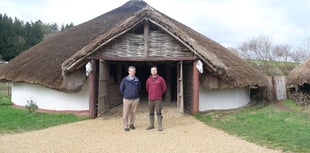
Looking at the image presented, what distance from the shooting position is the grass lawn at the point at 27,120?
352 inches

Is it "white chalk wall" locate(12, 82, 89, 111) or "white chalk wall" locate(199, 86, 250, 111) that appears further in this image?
"white chalk wall" locate(199, 86, 250, 111)

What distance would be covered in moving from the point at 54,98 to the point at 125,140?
5.24m

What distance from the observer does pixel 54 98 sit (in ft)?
36.6

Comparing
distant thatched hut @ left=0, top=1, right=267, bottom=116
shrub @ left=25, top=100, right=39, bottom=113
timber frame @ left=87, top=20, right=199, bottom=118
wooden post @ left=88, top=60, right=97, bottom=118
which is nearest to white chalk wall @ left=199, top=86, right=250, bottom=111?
distant thatched hut @ left=0, top=1, right=267, bottom=116

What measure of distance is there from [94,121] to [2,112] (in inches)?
172

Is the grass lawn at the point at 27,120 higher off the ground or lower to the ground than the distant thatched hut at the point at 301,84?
lower

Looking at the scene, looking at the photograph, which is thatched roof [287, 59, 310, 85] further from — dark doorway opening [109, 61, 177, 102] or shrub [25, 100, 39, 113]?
shrub [25, 100, 39, 113]

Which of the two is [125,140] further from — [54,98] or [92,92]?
[54,98]

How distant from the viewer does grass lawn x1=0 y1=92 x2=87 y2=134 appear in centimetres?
894

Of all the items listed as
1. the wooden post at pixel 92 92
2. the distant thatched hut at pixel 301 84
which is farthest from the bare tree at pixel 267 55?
the wooden post at pixel 92 92

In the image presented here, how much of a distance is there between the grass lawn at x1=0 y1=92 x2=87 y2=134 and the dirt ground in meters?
0.70

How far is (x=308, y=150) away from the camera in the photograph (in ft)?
19.9

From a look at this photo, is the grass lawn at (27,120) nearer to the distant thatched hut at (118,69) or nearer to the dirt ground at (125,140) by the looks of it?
the distant thatched hut at (118,69)

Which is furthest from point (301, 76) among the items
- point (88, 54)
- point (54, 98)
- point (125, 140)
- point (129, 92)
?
point (54, 98)
